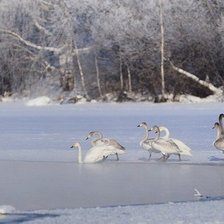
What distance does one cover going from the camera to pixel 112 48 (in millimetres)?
31359

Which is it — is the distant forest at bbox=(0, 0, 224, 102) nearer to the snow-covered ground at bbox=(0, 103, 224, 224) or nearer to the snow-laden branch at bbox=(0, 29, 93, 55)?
the snow-laden branch at bbox=(0, 29, 93, 55)

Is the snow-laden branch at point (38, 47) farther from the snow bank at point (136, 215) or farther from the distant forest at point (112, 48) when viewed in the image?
the snow bank at point (136, 215)

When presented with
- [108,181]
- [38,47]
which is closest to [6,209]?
[108,181]

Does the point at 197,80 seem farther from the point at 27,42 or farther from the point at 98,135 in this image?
the point at 98,135

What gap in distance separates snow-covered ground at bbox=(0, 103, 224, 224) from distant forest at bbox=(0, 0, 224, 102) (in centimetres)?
1430

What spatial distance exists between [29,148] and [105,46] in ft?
63.9

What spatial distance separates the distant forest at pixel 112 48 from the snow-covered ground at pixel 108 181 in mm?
14295

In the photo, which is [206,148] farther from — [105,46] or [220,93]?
[105,46]

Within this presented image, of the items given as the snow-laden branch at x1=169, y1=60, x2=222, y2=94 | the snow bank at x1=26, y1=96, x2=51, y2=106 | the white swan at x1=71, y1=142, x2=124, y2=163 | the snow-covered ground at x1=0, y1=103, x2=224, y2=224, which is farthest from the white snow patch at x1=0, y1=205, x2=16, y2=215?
the snow-laden branch at x1=169, y1=60, x2=222, y2=94

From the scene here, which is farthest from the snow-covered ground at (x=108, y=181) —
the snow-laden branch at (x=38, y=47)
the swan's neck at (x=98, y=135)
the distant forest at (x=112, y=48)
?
the snow-laden branch at (x=38, y=47)

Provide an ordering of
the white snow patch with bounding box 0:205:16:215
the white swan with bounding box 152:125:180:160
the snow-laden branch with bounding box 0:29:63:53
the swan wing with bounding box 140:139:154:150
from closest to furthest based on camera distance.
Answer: the white snow patch with bounding box 0:205:16:215 < the white swan with bounding box 152:125:180:160 < the swan wing with bounding box 140:139:154:150 < the snow-laden branch with bounding box 0:29:63:53

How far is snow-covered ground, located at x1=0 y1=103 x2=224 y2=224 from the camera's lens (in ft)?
20.3

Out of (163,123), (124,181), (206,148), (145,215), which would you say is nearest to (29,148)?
(206,148)

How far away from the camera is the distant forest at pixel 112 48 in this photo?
29.7 meters
